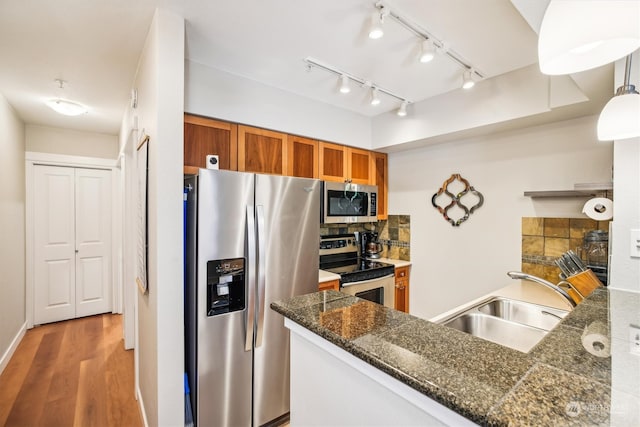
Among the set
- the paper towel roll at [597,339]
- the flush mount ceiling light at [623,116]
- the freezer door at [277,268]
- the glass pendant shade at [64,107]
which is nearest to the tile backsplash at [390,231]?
the freezer door at [277,268]

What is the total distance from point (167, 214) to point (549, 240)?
9.09 ft

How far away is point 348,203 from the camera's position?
3.01 metres

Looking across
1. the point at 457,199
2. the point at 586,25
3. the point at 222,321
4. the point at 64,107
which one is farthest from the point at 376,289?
the point at 64,107

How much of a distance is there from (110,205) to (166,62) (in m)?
3.37

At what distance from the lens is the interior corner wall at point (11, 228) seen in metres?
2.63

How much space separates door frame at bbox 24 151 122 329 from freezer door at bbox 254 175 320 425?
280cm

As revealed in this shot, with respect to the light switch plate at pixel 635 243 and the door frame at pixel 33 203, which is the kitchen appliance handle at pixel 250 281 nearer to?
the light switch plate at pixel 635 243

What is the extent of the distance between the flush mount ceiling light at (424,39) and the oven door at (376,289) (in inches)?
74.1

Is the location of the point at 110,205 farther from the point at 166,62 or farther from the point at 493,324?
the point at 493,324

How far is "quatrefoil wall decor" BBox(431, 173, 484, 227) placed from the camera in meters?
2.76

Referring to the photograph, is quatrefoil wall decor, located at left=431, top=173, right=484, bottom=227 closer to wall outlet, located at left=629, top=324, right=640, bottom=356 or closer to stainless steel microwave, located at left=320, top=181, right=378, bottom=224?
stainless steel microwave, located at left=320, top=181, right=378, bottom=224

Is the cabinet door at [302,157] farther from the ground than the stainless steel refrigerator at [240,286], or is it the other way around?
the cabinet door at [302,157]

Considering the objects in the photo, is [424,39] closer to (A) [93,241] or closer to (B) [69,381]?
(B) [69,381]

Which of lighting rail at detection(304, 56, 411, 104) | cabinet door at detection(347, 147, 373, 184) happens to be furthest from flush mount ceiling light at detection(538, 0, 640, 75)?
cabinet door at detection(347, 147, 373, 184)
